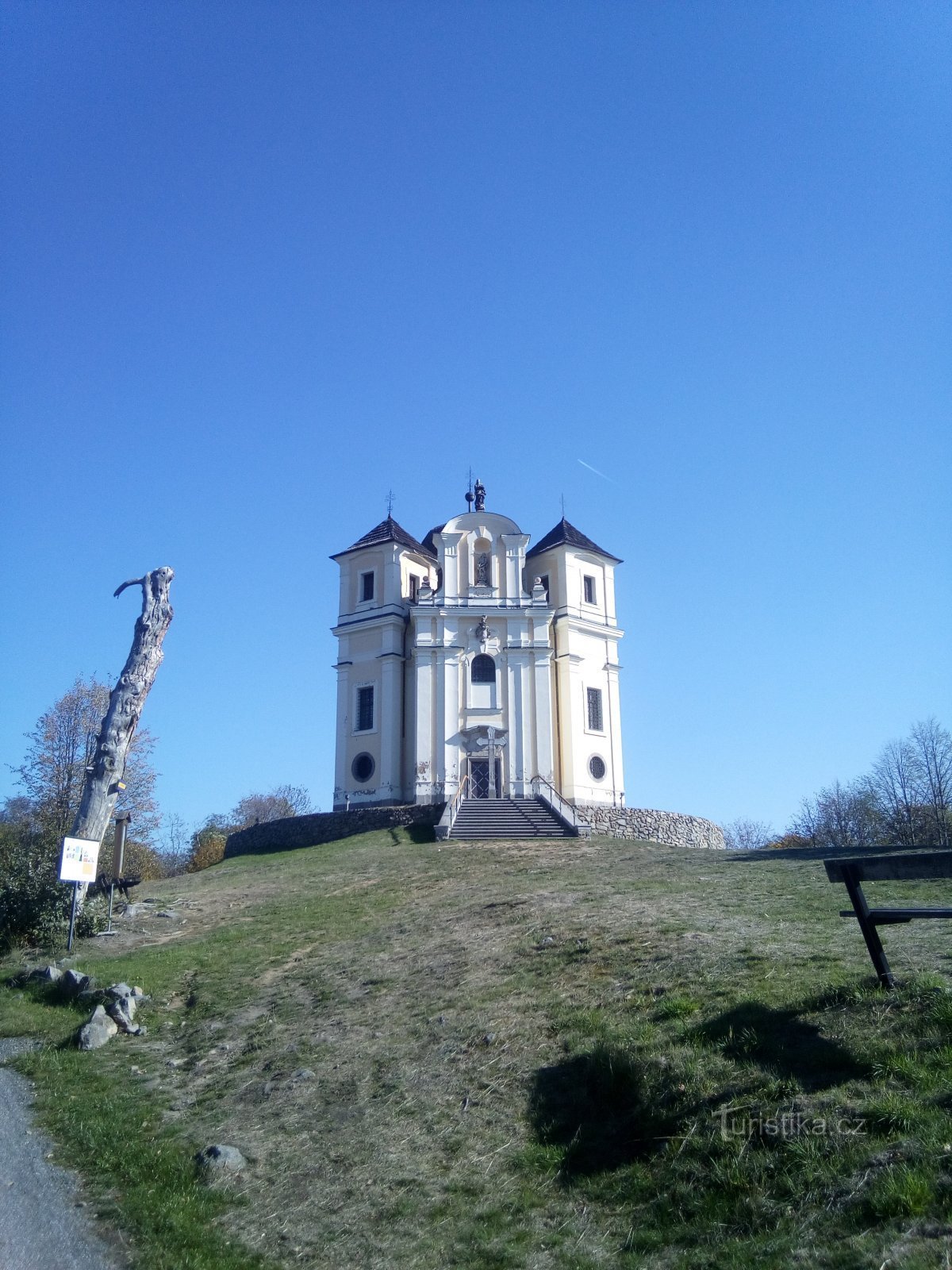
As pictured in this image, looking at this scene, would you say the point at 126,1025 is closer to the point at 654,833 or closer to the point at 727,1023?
the point at 727,1023

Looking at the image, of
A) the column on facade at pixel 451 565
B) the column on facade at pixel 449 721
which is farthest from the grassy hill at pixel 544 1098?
the column on facade at pixel 451 565

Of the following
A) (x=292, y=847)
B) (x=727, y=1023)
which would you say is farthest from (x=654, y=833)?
(x=727, y=1023)

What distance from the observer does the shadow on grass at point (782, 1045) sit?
6980 millimetres

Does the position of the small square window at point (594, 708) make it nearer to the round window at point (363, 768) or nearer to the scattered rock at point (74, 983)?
the round window at point (363, 768)

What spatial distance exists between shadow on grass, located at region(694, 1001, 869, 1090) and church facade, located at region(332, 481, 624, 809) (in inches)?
1296

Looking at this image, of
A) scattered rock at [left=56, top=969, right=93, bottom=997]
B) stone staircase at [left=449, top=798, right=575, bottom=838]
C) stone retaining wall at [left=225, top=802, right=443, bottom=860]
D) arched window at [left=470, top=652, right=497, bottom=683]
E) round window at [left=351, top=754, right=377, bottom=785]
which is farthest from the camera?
arched window at [left=470, top=652, right=497, bottom=683]

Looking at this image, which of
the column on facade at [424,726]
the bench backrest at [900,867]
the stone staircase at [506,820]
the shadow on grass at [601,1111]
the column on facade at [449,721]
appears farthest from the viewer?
the column on facade at [449,721]

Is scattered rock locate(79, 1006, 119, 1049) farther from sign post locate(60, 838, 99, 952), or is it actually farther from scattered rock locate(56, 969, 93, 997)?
sign post locate(60, 838, 99, 952)

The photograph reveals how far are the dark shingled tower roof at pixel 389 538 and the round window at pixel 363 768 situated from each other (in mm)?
9756

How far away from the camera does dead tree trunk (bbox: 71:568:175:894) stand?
21016 mm

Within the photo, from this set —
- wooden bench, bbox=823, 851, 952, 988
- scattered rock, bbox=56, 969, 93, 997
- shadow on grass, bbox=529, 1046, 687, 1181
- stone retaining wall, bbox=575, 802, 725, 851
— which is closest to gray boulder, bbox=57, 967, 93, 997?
scattered rock, bbox=56, 969, 93, 997

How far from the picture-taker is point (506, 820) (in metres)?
35.3

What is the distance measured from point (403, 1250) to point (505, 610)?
37.6 meters

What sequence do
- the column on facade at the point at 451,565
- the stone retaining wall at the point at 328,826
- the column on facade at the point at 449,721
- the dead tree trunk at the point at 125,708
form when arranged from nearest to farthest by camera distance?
the dead tree trunk at the point at 125,708
the stone retaining wall at the point at 328,826
the column on facade at the point at 449,721
the column on facade at the point at 451,565
